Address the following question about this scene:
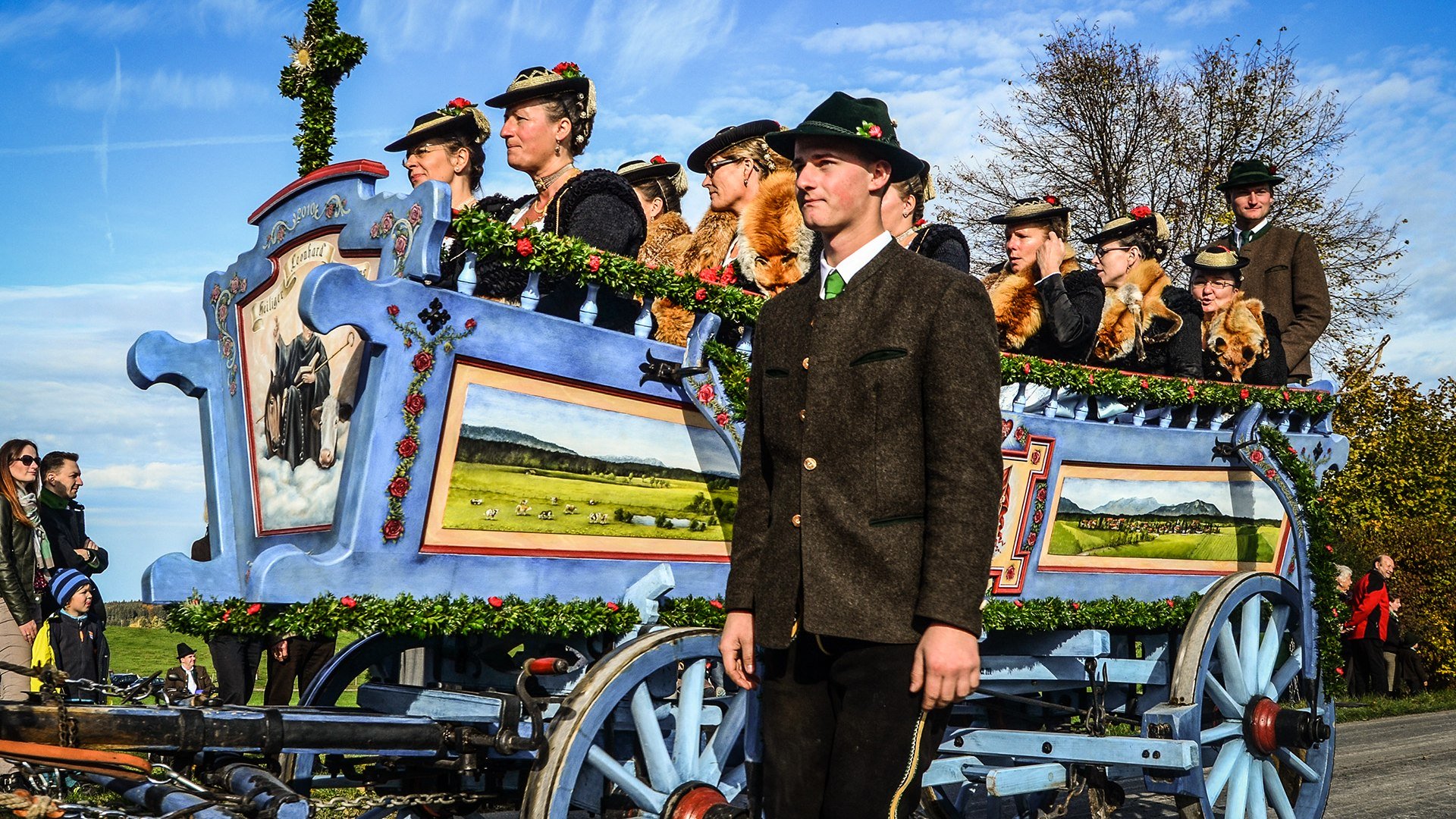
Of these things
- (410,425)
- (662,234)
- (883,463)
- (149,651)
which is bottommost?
(149,651)

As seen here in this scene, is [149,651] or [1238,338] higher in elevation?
[1238,338]

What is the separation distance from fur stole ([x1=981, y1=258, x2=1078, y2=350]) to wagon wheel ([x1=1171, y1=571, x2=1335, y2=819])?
132 cm

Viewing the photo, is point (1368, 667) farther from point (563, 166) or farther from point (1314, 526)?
point (563, 166)

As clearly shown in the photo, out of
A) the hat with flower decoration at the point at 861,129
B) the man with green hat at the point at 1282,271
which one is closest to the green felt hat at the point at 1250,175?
the man with green hat at the point at 1282,271

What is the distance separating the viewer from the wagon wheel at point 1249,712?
16.5 feet

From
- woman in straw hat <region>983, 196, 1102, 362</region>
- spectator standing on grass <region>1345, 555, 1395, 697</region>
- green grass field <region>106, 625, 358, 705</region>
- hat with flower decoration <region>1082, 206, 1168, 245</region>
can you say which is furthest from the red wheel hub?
spectator standing on grass <region>1345, 555, 1395, 697</region>

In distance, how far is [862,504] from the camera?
107 inches

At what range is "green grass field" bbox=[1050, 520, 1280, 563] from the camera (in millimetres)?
5406

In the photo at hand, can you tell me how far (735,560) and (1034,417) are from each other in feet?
8.24

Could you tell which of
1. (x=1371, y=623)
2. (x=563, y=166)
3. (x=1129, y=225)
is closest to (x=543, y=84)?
(x=563, y=166)

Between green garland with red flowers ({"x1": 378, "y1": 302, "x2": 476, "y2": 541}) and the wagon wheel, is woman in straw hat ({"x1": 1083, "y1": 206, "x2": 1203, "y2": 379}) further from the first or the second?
green garland with red flowers ({"x1": 378, "y1": 302, "x2": 476, "y2": 541})

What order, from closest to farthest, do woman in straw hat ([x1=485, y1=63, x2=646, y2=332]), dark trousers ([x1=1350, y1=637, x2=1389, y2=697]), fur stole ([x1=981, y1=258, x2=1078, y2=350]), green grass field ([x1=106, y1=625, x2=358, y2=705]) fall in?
woman in straw hat ([x1=485, y1=63, x2=646, y2=332]) < fur stole ([x1=981, y1=258, x2=1078, y2=350]) < green grass field ([x1=106, y1=625, x2=358, y2=705]) < dark trousers ([x1=1350, y1=637, x2=1389, y2=697])

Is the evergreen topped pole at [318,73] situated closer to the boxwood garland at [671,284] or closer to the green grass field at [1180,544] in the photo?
the boxwood garland at [671,284]

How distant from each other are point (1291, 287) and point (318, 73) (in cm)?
537
